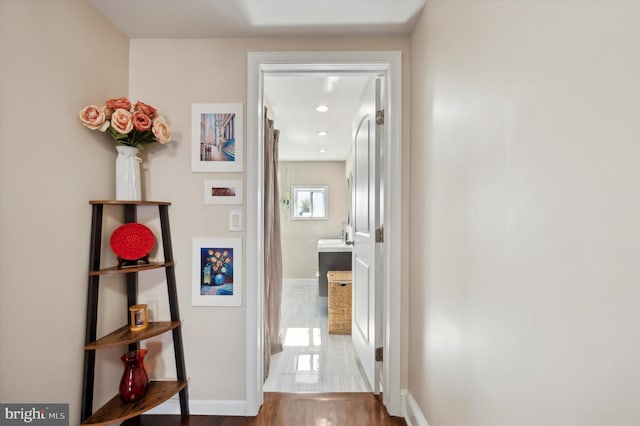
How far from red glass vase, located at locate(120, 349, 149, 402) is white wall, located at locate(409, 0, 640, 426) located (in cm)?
161

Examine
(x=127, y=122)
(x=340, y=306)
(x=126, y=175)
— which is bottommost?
(x=340, y=306)

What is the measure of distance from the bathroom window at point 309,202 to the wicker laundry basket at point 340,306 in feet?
8.24

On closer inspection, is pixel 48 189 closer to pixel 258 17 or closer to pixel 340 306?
pixel 258 17

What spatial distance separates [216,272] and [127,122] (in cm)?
98

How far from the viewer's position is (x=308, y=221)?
5707 mm

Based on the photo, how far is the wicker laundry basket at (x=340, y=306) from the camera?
10.7 feet

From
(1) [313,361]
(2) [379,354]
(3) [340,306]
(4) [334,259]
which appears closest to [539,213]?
(2) [379,354]

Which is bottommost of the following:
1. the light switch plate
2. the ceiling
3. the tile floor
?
the tile floor

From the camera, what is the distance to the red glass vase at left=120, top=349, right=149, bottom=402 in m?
1.62

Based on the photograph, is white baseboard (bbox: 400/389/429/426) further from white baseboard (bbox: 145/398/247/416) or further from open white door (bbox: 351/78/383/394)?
white baseboard (bbox: 145/398/247/416)

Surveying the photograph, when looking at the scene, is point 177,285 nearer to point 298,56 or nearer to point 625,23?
point 298,56

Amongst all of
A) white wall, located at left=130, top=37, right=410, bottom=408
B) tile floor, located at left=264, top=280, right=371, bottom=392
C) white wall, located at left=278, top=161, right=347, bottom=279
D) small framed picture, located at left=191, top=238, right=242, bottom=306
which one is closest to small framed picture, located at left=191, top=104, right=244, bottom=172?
white wall, located at left=130, top=37, right=410, bottom=408

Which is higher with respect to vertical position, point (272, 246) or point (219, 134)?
point (219, 134)

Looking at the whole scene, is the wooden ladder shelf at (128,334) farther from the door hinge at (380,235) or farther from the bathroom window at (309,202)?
the bathroom window at (309,202)
